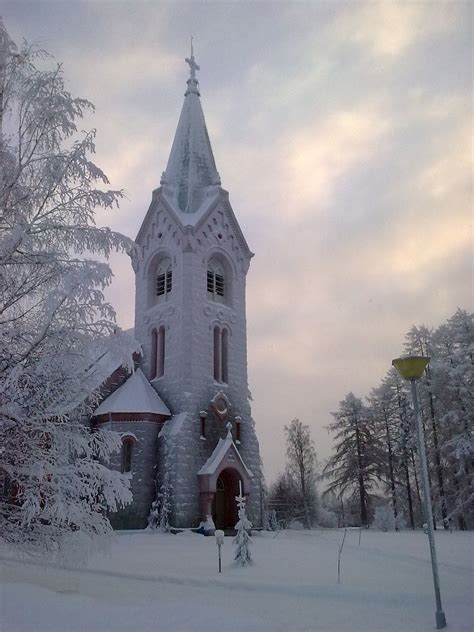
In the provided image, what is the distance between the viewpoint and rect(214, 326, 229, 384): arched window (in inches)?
1167

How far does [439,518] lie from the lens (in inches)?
1133

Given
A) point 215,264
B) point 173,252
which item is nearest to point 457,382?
point 215,264

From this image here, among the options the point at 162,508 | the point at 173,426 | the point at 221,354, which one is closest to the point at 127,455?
the point at 173,426

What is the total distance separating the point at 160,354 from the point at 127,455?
6111 mm

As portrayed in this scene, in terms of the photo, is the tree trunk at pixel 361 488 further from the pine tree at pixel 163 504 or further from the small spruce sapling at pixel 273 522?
the pine tree at pixel 163 504

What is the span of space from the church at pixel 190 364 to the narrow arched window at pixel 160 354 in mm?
58

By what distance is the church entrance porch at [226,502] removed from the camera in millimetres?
27281

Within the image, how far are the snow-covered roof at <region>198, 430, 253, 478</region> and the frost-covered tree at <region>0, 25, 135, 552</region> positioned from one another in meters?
16.5

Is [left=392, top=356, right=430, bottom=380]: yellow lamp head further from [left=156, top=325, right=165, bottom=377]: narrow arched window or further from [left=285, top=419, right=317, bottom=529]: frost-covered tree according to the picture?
[left=285, top=419, right=317, bottom=529]: frost-covered tree

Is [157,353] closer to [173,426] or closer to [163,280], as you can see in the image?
[163,280]

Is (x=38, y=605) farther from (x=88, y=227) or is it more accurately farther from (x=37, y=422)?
(x=88, y=227)

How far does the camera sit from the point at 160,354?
98.2 ft

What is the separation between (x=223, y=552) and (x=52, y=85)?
13.6m

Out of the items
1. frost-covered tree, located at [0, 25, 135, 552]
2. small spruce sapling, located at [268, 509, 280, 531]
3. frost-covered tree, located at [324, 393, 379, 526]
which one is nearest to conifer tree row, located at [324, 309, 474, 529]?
frost-covered tree, located at [324, 393, 379, 526]
